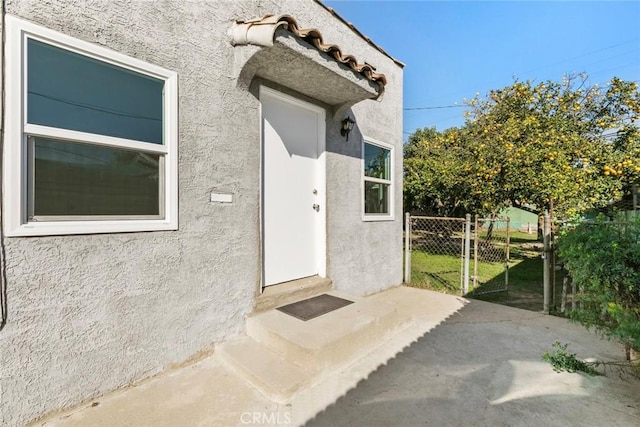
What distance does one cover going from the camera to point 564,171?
22.8ft

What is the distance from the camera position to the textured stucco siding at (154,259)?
201cm

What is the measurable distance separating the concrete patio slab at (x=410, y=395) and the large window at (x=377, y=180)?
2.62 m

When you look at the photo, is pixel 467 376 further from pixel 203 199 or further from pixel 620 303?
pixel 203 199

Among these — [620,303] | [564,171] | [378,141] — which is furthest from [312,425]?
[564,171]

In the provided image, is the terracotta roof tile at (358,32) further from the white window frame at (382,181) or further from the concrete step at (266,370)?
the concrete step at (266,370)

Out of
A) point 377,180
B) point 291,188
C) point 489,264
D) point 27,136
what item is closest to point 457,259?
point 489,264

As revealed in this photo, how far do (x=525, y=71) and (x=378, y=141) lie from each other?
7.21 metres

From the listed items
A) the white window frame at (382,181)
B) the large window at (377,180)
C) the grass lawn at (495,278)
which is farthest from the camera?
the grass lawn at (495,278)

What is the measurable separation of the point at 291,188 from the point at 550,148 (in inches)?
287

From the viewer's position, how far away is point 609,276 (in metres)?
2.32

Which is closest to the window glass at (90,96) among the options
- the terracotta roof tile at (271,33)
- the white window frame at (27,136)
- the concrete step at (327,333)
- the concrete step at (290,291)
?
the white window frame at (27,136)

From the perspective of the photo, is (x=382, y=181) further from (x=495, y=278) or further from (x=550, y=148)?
(x=550, y=148)

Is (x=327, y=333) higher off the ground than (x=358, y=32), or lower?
lower
